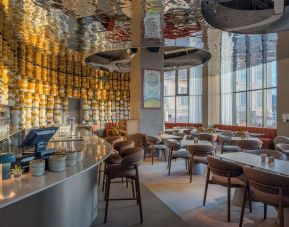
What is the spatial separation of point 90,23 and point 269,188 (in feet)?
15.6

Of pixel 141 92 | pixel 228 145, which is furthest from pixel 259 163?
pixel 141 92

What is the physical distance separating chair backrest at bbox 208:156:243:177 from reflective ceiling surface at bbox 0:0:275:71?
2646 mm

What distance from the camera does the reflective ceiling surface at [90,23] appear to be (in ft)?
15.1

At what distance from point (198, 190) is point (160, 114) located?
3.86m

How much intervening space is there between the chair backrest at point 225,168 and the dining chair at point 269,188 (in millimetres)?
342

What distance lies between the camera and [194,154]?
202 inches

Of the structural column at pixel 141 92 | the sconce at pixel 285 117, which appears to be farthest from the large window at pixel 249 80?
the structural column at pixel 141 92

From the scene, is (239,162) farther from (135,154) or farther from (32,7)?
(32,7)

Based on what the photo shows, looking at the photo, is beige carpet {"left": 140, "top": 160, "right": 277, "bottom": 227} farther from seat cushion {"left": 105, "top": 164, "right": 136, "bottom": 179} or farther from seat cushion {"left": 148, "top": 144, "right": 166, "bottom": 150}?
seat cushion {"left": 105, "top": 164, "right": 136, "bottom": 179}

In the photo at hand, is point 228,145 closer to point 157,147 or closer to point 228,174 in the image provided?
point 157,147

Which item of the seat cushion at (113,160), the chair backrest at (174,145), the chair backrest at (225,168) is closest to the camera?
the chair backrest at (225,168)

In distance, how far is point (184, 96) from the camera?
14.9m

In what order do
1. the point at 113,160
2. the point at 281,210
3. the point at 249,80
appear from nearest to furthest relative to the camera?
the point at 281,210
the point at 113,160
the point at 249,80

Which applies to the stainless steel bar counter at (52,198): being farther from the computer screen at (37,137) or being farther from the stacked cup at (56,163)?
the computer screen at (37,137)
